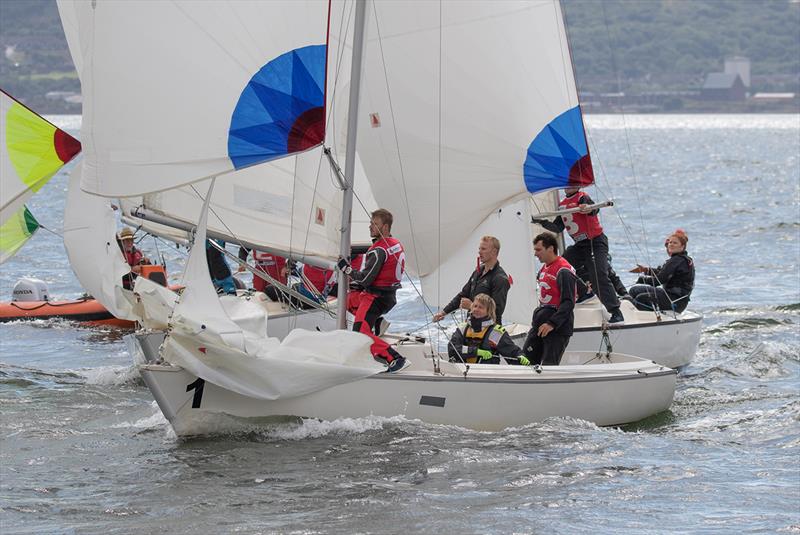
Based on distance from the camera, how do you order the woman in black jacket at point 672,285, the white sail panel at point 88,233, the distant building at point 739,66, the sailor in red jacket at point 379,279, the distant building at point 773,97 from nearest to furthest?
1. the sailor in red jacket at point 379,279
2. the white sail panel at point 88,233
3. the woman in black jacket at point 672,285
4. the distant building at point 739,66
5. the distant building at point 773,97

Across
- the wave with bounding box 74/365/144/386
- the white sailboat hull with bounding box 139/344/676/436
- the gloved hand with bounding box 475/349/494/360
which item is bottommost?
the wave with bounding box 74/365/144/386

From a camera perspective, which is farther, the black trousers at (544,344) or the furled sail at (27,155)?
the furled sail at (27,155)

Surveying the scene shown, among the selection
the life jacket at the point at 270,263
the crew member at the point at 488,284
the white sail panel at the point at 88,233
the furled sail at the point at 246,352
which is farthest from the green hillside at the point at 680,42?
the furled sail at the point at 246,352

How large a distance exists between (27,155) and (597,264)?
569 centimetres

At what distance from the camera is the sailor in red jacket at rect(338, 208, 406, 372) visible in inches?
419

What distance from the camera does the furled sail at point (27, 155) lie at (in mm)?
14055

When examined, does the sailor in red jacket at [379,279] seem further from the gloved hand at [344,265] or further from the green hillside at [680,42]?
the green hillside at [680,42]

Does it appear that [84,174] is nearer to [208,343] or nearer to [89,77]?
[89,77]

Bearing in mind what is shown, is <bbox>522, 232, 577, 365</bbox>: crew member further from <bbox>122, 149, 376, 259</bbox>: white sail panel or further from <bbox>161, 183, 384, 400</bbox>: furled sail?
<bbox>161, 183, 384, 400</bbox>: furled sail

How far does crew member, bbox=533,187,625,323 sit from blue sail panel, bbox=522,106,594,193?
4.53ft

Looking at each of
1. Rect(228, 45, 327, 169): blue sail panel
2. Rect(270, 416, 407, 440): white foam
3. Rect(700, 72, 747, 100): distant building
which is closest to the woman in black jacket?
Rect(270, 416, 407, 440): white foam

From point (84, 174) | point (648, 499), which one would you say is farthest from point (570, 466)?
point (84, 174)

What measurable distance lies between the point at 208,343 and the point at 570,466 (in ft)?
8.85

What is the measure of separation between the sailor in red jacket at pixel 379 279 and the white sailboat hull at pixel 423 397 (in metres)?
0.26
